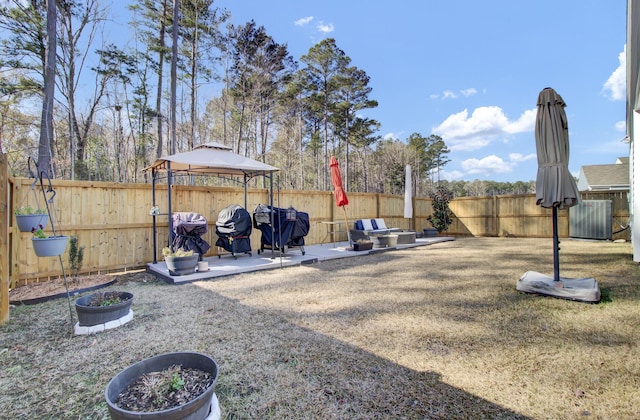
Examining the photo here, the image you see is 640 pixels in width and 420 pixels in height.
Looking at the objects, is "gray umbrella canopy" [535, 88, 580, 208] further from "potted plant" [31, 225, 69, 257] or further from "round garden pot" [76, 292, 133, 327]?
"potted plant" [31, 225, 69, 257]

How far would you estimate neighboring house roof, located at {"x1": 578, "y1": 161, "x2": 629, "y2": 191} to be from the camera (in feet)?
49.5

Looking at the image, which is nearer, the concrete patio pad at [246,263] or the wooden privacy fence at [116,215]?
the wooden privacy fence at [116,215]

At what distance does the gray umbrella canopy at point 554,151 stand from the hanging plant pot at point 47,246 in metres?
5.28

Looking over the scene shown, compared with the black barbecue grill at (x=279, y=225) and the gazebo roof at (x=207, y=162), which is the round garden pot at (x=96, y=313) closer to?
the gazebo roof at (x=207, y=162)

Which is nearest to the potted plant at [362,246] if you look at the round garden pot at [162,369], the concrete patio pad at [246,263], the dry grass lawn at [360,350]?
the concrete patio pad at [246,263]

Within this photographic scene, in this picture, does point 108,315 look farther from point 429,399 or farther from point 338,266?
point 338,266

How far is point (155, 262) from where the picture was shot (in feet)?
18.5

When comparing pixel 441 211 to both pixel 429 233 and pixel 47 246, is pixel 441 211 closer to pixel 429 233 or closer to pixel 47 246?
pixel 429 233

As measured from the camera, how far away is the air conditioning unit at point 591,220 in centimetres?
893

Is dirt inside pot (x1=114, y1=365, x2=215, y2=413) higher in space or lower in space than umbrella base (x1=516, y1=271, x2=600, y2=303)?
higher

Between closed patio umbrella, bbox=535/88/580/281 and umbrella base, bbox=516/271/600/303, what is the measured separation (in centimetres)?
24

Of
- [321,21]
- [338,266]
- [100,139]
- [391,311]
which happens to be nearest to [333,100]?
[321,21]

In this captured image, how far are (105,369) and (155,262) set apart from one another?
12.9 feet

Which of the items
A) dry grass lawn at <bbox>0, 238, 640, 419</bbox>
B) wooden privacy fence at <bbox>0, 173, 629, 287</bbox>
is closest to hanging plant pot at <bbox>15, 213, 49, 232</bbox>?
wooden privacy fence at <bbox>0, 173, 629, 287</bbox>
